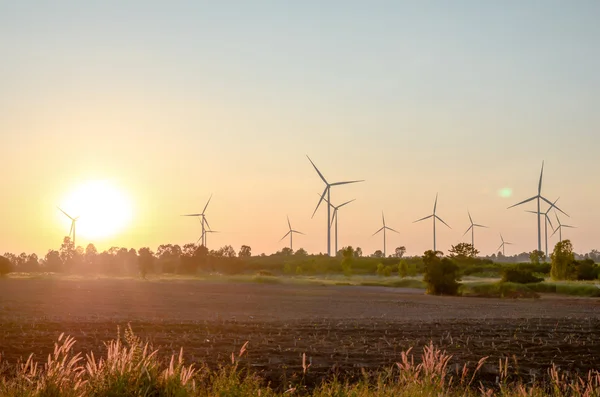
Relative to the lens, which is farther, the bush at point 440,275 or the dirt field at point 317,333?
the bush at point 440,275

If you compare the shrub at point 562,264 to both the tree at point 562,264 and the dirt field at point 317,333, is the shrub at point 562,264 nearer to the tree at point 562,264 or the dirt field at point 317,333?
the tree at point 562,264

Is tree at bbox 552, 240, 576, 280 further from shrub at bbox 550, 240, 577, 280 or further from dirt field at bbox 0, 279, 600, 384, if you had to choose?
dirt field at bbox 0, 279, 600, 384

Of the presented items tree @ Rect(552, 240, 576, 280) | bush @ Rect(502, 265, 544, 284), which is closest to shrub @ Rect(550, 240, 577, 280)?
tree @ Rect(552, 240, 576, 280)

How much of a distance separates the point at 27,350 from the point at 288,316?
18.7m

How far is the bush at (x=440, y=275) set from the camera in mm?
74750

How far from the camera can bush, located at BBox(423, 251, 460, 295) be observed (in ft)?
245

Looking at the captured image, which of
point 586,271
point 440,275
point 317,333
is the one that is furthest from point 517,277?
point 317,333

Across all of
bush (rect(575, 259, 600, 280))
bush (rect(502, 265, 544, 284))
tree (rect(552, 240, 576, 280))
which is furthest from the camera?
bush (rect(575, 259, 600, 280))

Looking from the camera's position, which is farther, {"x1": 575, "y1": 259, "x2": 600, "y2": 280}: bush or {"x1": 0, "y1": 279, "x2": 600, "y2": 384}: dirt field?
{"x1": 575, "y1": 259, "x2": 600, "y2": 280}: bush

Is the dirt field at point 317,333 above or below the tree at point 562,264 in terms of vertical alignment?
below

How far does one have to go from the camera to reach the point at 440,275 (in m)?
75.0

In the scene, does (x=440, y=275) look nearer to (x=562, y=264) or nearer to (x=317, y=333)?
(x=562, y=264)

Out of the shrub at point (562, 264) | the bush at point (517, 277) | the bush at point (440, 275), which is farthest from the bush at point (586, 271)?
the bush at point (440, 275)

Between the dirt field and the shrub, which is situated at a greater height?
the shrub
